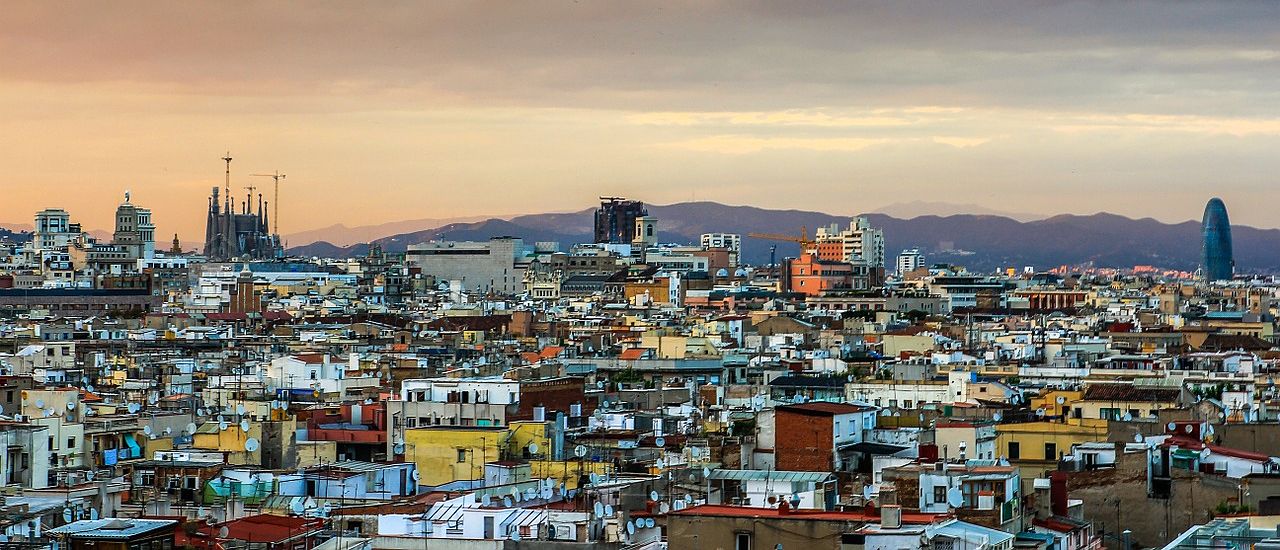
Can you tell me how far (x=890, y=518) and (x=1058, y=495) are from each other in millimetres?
Result: 5026

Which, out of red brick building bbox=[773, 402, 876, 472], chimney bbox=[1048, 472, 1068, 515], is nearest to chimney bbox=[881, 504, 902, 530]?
chimney bbox=[1048, 472, 1068, 515]

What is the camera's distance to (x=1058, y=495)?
29.9 m

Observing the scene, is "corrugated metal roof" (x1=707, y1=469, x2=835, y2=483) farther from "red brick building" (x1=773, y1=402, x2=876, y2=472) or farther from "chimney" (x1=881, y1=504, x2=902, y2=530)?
"chimney" (x1=881, y1=504, x2=902, y2=530)

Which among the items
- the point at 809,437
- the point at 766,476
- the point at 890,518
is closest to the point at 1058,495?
the point at 766,476

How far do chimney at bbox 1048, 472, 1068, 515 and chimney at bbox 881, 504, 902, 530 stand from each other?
4.25 meters

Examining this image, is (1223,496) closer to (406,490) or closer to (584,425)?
(406,490)

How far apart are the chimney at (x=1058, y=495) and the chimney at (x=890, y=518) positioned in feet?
13.9

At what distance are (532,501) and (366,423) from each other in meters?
16.8

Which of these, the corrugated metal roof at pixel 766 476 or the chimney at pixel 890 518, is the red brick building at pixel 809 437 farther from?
the chimney at pixel 890 518

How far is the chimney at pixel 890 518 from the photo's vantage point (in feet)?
82.6

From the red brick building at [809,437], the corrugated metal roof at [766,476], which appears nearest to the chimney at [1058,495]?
the corrugated metal roof at [766,476]

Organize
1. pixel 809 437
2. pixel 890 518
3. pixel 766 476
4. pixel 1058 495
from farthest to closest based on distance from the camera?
pixel 809 437 → pixel 766 476 → pixel 1058 495 → pixel 890 518

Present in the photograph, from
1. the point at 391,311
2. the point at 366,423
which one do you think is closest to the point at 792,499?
the point at 366,423

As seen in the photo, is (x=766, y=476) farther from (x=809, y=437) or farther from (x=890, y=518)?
(x=890, y=518)
